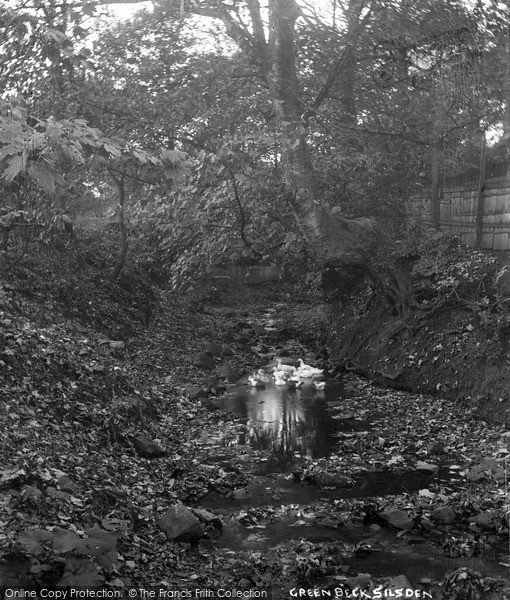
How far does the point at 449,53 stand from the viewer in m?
12.8

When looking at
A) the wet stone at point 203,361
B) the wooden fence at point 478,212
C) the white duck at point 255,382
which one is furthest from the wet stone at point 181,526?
the wooden fence at point 478,212

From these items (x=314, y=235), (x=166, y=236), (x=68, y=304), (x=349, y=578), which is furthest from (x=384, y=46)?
(x=349, y=578)

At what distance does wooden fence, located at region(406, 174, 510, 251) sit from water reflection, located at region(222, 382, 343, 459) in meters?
5.33

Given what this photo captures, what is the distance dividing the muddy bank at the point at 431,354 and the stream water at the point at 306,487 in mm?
1723

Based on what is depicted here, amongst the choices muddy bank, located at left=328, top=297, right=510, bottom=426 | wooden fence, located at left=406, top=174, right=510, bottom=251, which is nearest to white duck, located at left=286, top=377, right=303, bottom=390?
muddy bank, located at left=328, top=297, right=510, bottom=426

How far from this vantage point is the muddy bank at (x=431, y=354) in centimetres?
1170

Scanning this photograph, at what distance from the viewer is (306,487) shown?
8664 millimetres

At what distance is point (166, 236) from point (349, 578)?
12.1 meters

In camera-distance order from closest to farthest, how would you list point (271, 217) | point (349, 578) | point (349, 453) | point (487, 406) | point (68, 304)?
Result: point (349, 578) < point (349, 453) < point (487, 406) < point (271, 217) < point (68, 304)

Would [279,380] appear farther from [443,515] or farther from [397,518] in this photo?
[443,515]

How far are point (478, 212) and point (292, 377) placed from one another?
6566 mm

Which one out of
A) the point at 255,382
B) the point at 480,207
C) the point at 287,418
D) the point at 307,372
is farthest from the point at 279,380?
the point at 480,207

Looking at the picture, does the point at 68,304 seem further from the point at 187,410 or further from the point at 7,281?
the point at 187,410

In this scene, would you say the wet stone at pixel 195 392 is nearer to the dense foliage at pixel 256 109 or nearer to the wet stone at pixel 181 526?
the dense foliage at pixel 256 109
